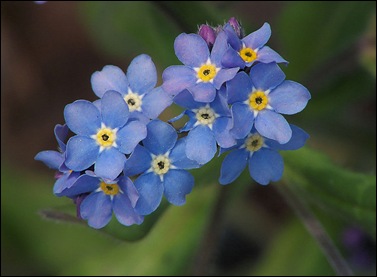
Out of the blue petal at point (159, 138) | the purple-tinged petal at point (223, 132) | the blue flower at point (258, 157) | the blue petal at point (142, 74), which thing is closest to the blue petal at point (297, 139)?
the blue flower at point (258, 157)

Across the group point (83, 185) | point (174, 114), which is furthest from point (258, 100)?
point (174, 114)

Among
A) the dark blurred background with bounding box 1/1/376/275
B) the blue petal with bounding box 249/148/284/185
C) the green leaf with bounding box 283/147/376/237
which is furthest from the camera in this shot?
the dark blurred background with bounding box 1/1/376/275

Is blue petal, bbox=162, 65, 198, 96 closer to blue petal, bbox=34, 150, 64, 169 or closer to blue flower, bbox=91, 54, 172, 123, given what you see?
blue flower, bbox=91, 54, 172, 123

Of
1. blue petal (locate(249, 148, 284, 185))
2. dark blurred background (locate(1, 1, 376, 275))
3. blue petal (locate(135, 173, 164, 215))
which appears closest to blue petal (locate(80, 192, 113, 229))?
blue petal (locate(135, 173, 164, 215))

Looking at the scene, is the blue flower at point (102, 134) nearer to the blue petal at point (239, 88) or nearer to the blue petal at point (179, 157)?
the blue petal at point (179, 157)

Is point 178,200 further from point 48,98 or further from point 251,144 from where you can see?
point 48,98

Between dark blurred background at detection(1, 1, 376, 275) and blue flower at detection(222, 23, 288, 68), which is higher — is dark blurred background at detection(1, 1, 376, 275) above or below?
below

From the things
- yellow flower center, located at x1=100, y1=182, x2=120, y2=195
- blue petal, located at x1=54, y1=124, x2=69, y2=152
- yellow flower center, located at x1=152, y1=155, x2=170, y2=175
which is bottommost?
yellow flower center, located at x1=100, y1=182, x2=120, y2=195
